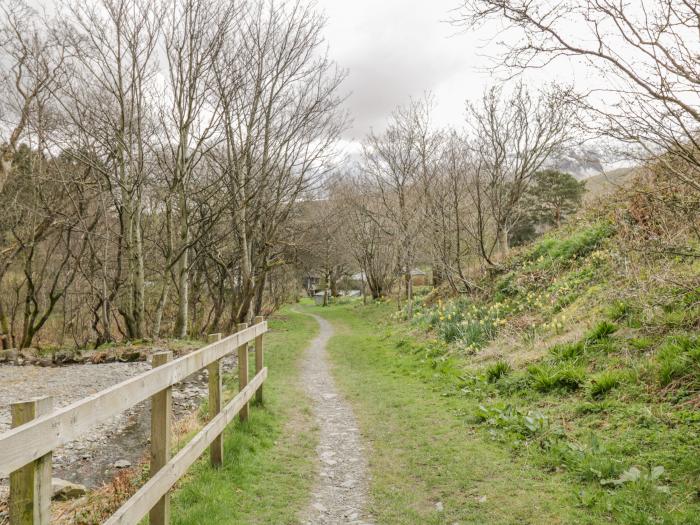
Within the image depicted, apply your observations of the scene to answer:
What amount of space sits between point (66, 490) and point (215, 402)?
195 centimetres

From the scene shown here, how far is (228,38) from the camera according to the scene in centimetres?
1341

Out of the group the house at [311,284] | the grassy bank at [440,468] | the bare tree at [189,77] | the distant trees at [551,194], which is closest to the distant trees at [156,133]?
the bare tree at [189,77]

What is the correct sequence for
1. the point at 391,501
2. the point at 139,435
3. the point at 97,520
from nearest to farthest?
the point at 97,520, the point at 391,501, the point at 139,435

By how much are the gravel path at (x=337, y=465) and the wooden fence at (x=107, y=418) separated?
119cm

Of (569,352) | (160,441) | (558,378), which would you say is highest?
(160,441)

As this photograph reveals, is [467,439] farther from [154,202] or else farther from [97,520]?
[154,202]

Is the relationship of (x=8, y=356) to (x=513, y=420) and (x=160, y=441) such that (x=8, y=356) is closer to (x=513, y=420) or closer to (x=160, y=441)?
(x=160, y=441)

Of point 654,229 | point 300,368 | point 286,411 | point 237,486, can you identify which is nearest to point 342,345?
point 300,368

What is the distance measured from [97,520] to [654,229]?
10.8 meters

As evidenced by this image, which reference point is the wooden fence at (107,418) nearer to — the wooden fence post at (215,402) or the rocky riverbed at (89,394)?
the wooden fence post at (215,402)

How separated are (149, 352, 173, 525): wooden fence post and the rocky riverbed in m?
2.73

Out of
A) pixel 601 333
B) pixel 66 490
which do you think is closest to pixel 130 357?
pixel 66 490

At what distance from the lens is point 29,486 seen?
1.98 m

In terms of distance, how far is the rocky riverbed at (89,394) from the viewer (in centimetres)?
605
